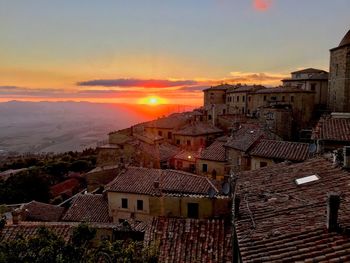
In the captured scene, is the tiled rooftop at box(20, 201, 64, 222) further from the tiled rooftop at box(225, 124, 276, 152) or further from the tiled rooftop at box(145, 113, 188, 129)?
the tiled rooftop at box(145, 113, 188, 129)

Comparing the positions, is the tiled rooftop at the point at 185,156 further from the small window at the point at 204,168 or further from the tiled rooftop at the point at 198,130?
the tiled rooftop at the point at 198,130

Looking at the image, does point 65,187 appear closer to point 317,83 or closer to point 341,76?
point 341,76

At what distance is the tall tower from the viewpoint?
46.6 m

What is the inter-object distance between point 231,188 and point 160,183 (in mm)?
12621

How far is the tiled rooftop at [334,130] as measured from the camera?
18255 millimetres

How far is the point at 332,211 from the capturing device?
7121mm

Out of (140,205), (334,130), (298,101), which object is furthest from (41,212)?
(298,101)

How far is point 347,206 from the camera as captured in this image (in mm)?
8188

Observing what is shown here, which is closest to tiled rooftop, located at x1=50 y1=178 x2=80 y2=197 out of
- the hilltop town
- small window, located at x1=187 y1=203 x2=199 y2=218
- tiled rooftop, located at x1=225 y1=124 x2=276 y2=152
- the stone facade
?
the hilltop town

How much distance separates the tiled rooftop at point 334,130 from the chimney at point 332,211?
12.0 m

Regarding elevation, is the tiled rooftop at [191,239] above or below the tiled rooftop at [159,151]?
above

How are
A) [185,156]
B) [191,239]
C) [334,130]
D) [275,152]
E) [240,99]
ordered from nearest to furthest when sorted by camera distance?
[191,239] < [334,130] < [275,152] < [185,156] < [240,99]

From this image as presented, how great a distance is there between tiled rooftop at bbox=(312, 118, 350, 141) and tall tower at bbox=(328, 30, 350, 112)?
3029cm

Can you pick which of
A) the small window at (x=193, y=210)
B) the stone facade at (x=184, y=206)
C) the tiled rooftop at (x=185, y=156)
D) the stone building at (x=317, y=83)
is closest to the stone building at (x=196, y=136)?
the tiled rooftop at (x=185, y=156)
